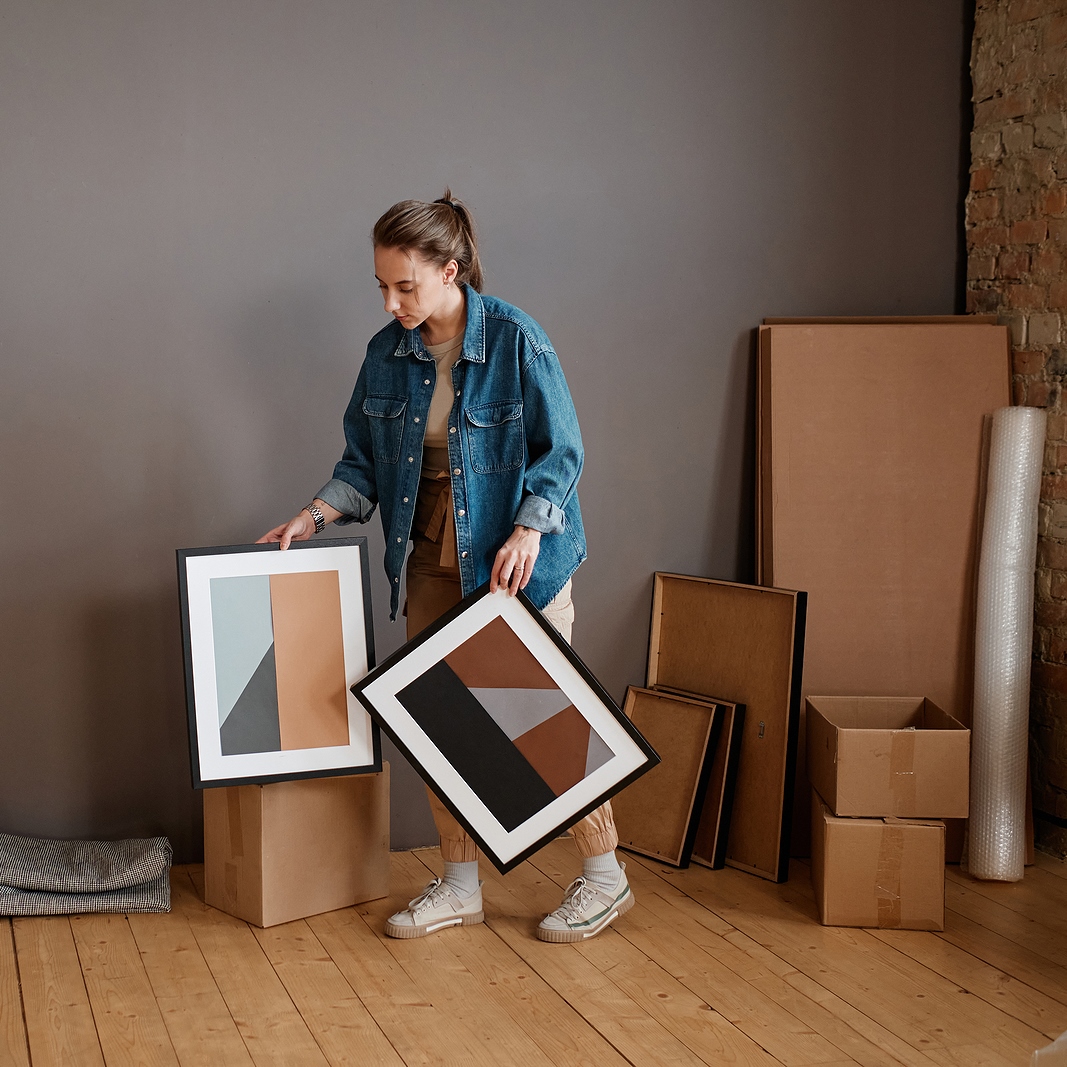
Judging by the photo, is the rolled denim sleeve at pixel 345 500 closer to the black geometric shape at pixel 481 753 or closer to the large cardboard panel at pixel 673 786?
the black geometric shape at pixel 481 753

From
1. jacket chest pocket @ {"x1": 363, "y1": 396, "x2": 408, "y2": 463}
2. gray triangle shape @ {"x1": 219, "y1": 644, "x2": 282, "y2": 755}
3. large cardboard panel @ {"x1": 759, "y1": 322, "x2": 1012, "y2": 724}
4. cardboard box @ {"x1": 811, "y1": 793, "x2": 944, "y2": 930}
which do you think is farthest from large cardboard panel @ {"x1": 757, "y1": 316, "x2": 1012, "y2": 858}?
gray triangle shape @ {"x1": 219, "y1": 644, "x2": 282, "y2": 755}

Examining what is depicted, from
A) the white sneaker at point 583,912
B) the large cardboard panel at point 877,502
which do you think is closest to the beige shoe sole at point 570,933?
the white sneaker at point 583,912

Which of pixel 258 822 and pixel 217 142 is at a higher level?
pixel 217 142

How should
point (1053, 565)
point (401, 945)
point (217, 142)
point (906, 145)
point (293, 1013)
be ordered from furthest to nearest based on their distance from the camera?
point (906, 145)
point (1053, 565)
point (217, 142)
point (401, 945)
point (293, 1013)

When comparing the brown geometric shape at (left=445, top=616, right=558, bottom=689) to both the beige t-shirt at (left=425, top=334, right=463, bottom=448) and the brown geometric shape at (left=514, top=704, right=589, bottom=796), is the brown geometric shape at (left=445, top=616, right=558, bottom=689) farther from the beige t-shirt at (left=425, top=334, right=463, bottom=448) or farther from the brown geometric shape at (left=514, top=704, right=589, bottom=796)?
the beige t-shirt at (left=425, top=334, right=463, bottom=448)

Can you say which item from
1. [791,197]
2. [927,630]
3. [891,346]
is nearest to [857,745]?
[927,630]

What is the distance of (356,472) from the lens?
8.28ft

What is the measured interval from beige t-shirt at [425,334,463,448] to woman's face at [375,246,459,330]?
3.5 inches

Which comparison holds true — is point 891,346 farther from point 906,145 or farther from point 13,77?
point 13,77

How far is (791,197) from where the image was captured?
10.3 feet

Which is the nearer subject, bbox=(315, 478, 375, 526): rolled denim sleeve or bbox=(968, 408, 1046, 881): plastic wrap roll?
bbox=(315, 478, 375, 526): rolled denim sleeve

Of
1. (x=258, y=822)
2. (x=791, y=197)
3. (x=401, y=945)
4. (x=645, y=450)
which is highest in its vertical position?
(x=791, y=197)

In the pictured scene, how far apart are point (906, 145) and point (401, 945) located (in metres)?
2.51

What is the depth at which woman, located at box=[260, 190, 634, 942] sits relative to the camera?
2248 mm
